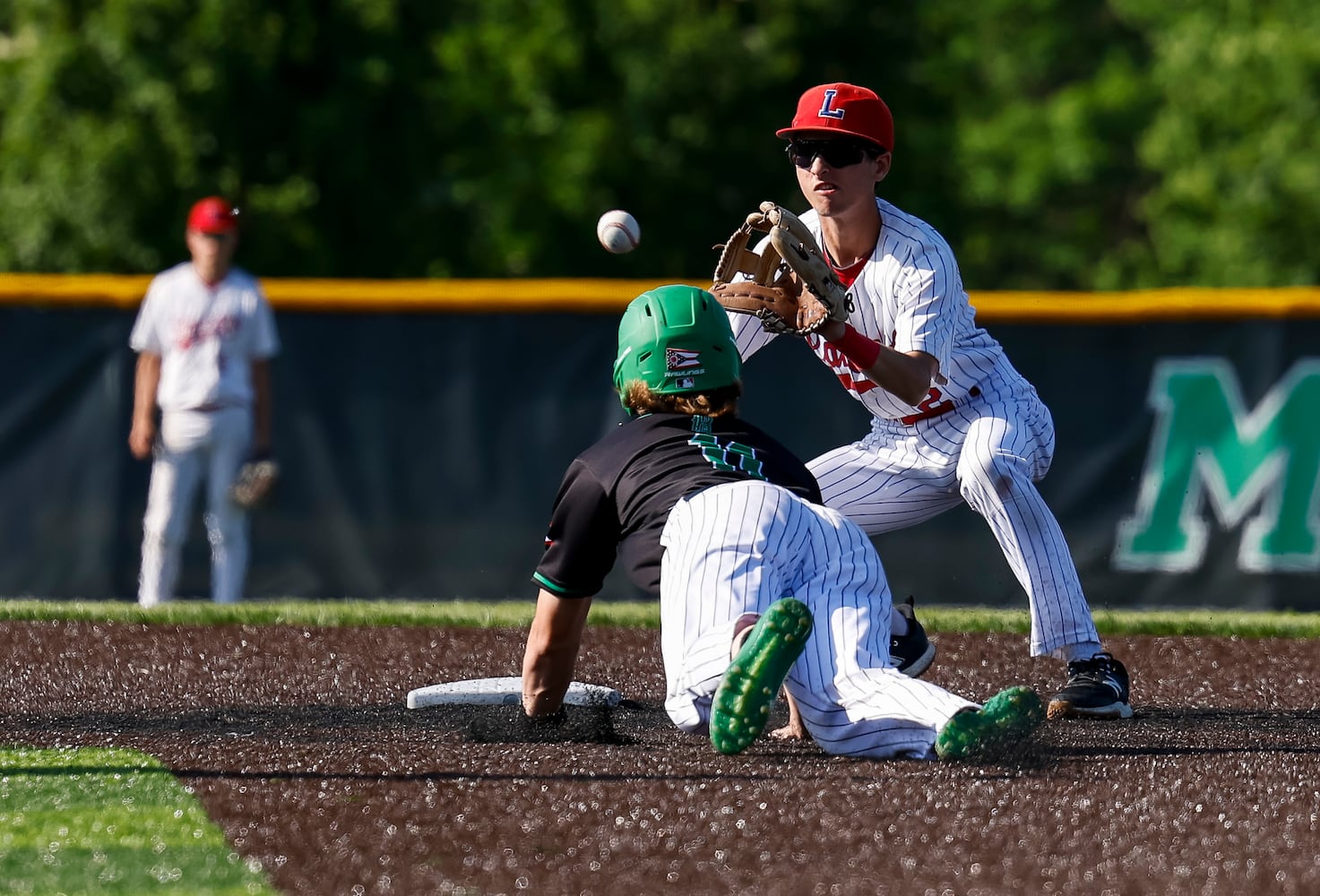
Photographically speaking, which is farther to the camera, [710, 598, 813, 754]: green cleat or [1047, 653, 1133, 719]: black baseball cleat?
[1047, 653, 1133, 719]: black baseball cleat

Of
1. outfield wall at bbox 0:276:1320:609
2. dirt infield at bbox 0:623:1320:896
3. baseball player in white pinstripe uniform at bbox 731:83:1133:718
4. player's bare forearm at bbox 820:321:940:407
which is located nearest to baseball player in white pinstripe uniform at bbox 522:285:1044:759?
dirt infield at bbox 0:623:1320:896

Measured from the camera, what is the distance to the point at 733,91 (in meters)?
20.2

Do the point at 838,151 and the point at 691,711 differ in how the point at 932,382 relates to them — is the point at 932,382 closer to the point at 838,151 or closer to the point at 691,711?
the point at 838,151

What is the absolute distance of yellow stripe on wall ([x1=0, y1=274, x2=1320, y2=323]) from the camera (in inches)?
370

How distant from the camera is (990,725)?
13.3 feet

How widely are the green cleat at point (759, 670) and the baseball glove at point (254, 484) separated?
538 centimetres

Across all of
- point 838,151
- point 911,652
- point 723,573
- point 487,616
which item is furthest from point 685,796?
point 487,616

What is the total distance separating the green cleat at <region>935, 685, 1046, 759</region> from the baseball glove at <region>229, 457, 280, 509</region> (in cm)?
545

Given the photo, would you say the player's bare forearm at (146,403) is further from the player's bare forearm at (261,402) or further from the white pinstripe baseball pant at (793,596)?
the white pinstripe baseball pant at (793,596)

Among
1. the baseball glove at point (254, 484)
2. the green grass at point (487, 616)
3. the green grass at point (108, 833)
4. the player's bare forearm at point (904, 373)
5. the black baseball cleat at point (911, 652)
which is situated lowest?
the green grass at point (487, 616)

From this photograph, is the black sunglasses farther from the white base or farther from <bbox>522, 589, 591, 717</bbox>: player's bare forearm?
the white base

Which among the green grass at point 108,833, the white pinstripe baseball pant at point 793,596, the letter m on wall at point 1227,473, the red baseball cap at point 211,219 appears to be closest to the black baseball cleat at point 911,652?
the white pinstripe baseball pant at point 793,596

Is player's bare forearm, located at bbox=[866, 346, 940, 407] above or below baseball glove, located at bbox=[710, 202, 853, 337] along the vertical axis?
below

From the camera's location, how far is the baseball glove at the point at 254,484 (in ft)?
29.4
